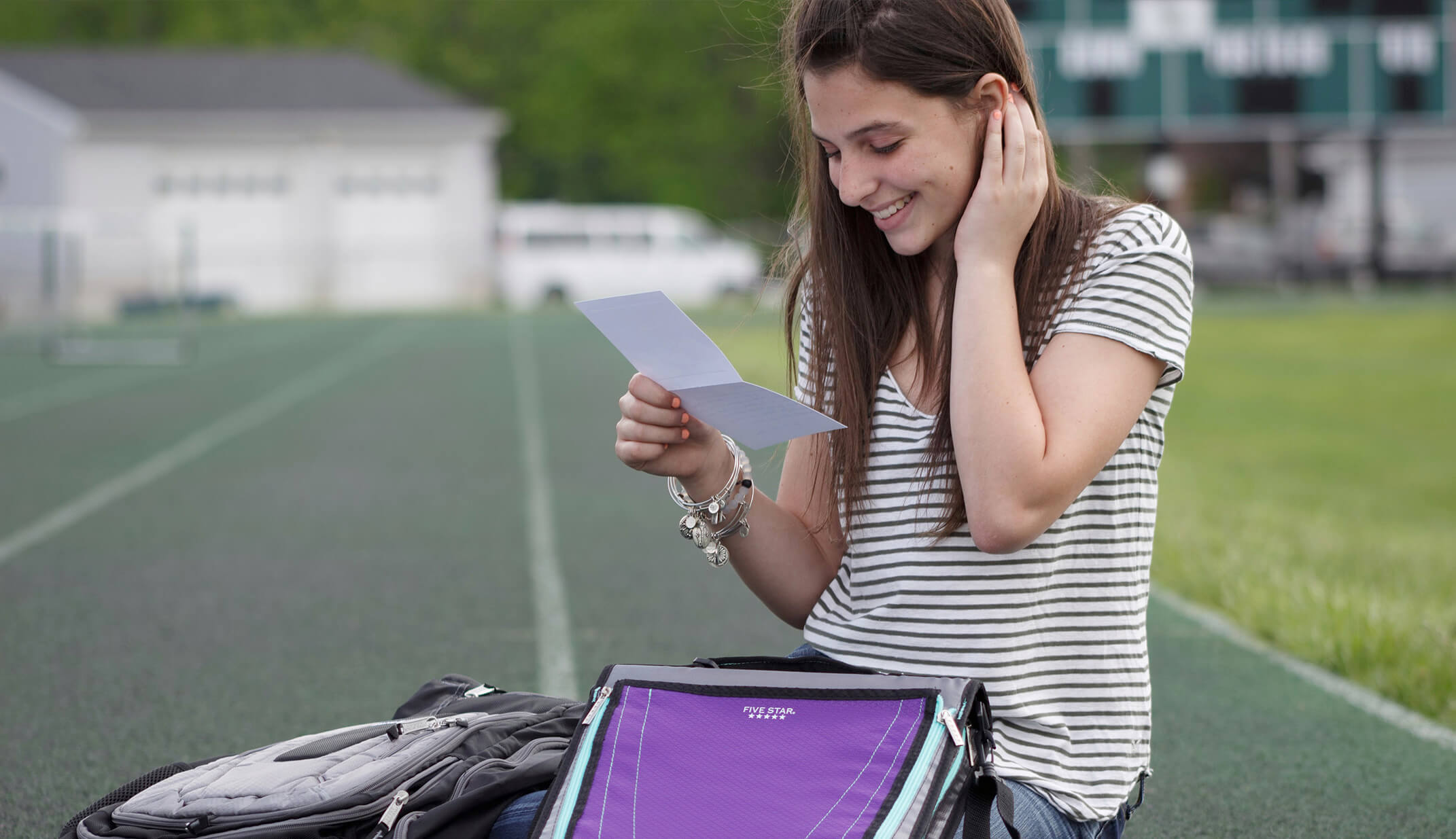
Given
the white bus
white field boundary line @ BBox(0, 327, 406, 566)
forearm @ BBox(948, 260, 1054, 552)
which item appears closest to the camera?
forearm @ BBox(948, 260, 1054, 552)

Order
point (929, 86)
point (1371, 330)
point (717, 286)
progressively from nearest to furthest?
1. point (929, 86)
2. point (1371, 330)
3. point (717, 286)

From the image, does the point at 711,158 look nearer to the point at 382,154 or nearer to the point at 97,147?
the point at 382,154

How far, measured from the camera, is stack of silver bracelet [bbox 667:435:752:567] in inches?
87.6

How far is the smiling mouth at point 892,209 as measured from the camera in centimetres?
207

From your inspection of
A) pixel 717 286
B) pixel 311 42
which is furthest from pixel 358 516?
pixel 311 42

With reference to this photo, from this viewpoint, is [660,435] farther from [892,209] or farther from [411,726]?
→ [411,726]

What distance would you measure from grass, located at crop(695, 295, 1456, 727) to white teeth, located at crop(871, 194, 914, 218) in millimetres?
478

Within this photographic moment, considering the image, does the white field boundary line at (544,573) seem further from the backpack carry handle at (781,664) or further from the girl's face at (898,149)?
the girl's face at (898,149)

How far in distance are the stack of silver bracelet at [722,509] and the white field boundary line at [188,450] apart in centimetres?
489

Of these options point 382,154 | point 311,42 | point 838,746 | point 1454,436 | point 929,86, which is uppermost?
point 311,42

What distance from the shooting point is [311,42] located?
4959 cm

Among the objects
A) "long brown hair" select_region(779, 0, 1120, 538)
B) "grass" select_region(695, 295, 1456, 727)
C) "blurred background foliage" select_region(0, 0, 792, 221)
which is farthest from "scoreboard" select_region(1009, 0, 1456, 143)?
"long brown hair" select_region(779, 0, 1120, 538)

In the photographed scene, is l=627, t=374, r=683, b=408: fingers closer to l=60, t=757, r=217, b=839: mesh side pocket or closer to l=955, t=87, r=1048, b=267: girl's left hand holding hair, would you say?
l=955, t=87, r=1048, b=267: girl's left hand holding hair

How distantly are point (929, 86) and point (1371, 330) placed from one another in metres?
20.6
